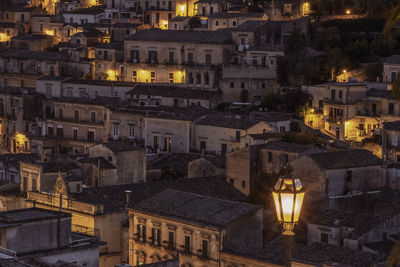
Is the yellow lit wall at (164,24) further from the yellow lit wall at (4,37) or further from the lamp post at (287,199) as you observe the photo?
the lamp post at (287,199)

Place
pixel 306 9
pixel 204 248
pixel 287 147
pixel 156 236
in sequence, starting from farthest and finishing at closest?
pixel 306 9 → pixel 287 147 → pixel 156 236 → pixel 204 248

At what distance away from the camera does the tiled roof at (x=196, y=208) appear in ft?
100

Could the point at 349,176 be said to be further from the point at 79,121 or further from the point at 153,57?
the point at 153,57

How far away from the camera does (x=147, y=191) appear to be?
3631 centimetres

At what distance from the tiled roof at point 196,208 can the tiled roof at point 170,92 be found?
59.9ft

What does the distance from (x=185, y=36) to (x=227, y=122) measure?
12151mm

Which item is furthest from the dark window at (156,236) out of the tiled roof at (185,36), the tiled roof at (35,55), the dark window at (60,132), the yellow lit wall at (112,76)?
the tiled roof at (35,55)

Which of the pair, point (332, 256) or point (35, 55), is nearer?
point (332, 256)

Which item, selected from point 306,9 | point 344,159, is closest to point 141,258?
point 344,159

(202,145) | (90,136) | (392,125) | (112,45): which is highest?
(112,45)

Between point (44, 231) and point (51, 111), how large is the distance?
30265mm

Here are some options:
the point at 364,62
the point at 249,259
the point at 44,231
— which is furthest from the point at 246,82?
the point at 44,231

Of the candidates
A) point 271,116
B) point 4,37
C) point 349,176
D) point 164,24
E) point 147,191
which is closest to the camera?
point 349,176

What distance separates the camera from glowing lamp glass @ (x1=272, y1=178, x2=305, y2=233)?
32.7 feet
